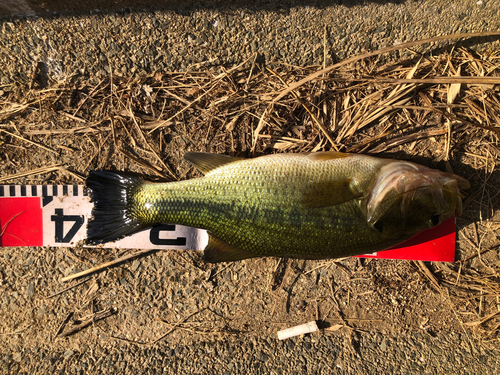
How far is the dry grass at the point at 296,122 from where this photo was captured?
97.0 inches

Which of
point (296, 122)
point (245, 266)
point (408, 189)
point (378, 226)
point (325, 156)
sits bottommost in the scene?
point (245, 266)

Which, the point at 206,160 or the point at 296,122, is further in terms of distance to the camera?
the point at 296,122

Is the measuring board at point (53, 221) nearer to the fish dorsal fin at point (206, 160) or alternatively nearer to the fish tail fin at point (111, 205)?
the fish tail fin at point (111, 205)

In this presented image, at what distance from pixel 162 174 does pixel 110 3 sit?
151 centimetres

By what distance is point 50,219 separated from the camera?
8.72ft

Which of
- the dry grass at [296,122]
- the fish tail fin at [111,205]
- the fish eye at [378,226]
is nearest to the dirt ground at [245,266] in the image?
the dry grass at [296,122]

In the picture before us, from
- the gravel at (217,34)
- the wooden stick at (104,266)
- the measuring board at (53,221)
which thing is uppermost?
the gravel at (217,34)

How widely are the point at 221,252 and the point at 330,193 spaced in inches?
37.8

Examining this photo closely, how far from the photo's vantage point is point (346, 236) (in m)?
2.05

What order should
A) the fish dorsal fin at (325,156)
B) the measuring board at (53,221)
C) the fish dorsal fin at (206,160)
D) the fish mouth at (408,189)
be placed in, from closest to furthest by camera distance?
the fish mouth at (408,189) → the fish dorsal fin at (325,156) → the fish dorsal fin at (206,160) → the measuring board at (53,221)

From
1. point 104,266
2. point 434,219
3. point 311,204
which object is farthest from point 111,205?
point 434,219

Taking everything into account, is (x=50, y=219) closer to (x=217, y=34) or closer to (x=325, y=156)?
(x=217, y=34)

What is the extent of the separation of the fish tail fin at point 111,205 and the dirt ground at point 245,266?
226 mm

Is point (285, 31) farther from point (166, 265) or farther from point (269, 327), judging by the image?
point (269, 327)
